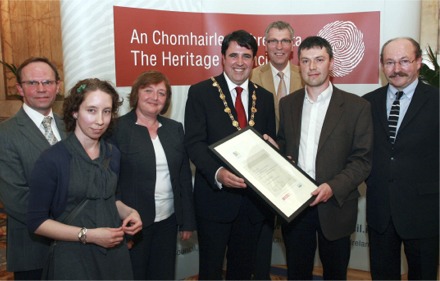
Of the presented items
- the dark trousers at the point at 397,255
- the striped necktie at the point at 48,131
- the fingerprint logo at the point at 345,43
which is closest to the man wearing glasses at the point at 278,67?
the fingerprint logo at the point at 345,43

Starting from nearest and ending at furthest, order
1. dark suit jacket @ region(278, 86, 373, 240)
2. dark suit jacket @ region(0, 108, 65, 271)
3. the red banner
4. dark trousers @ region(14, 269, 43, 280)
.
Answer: dark suit jacket @ region(0, 108, 65, 271) → dark trousers @ region(14, 269, 43, 280) → dark suit jacket @ region(278, 86, 373, 240) → the red banner

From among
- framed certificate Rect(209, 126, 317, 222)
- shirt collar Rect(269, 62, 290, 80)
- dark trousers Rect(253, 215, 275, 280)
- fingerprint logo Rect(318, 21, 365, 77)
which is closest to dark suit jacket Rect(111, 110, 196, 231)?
framed certificate Rect(209, 126, 317, 222)

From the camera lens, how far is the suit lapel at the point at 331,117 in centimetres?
274

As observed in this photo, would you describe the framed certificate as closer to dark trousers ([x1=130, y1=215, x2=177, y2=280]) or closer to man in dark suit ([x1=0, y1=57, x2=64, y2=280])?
dark trousers ([x1=130, y1=215, x2=177, y2=280])

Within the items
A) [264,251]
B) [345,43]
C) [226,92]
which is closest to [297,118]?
[226,92]

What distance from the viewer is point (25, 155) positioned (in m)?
2.38

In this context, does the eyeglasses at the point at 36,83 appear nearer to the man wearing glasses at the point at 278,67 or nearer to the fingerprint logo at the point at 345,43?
the man wearing glasses at the point at 278,67

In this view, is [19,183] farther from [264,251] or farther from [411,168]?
[411,168]

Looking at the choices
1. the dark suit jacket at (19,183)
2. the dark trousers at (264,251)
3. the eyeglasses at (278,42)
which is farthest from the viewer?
the eyeglasses at (278,42)

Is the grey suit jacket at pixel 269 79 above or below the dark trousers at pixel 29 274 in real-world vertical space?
above

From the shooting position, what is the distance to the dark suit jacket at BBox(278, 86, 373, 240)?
271 cm

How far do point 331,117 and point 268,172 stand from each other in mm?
542

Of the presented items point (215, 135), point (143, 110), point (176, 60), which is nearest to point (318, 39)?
point (215, 135)

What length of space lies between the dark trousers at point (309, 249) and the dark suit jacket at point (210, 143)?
0.29m
